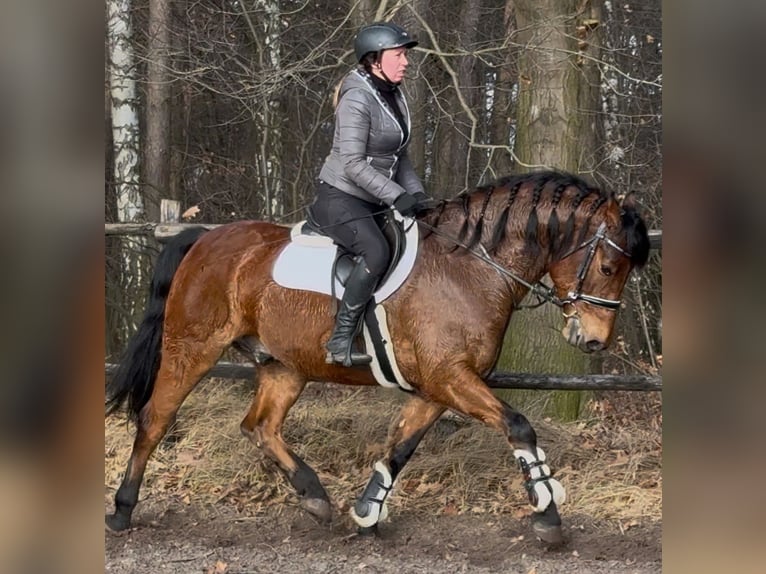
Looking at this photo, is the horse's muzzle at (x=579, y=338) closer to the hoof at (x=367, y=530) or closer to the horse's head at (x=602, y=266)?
the horse's head at (x=602, y=266)

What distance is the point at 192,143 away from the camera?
36.6 feet

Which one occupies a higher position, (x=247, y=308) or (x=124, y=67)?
(x=124, y=67)

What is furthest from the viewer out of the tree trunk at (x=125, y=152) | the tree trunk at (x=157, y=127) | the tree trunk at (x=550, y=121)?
the tree trunk at (x=157, y=127)

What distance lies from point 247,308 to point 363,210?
98 cm

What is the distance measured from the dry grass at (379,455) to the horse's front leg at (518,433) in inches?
37.8

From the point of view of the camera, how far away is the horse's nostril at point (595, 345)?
443cm

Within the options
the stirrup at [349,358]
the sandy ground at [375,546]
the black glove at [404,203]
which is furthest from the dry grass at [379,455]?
the black glove at [404,203]

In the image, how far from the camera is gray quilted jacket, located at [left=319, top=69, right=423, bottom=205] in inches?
178

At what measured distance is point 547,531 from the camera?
4590 millimetres

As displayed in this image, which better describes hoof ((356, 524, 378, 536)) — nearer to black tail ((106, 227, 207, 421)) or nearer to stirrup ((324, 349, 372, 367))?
stirrup ((324, 349, 372, 367))

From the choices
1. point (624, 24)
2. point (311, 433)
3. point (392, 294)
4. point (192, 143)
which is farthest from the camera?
point (192, 143)

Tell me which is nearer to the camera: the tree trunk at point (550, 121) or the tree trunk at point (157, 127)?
the tree trunk at point (550, 121)
